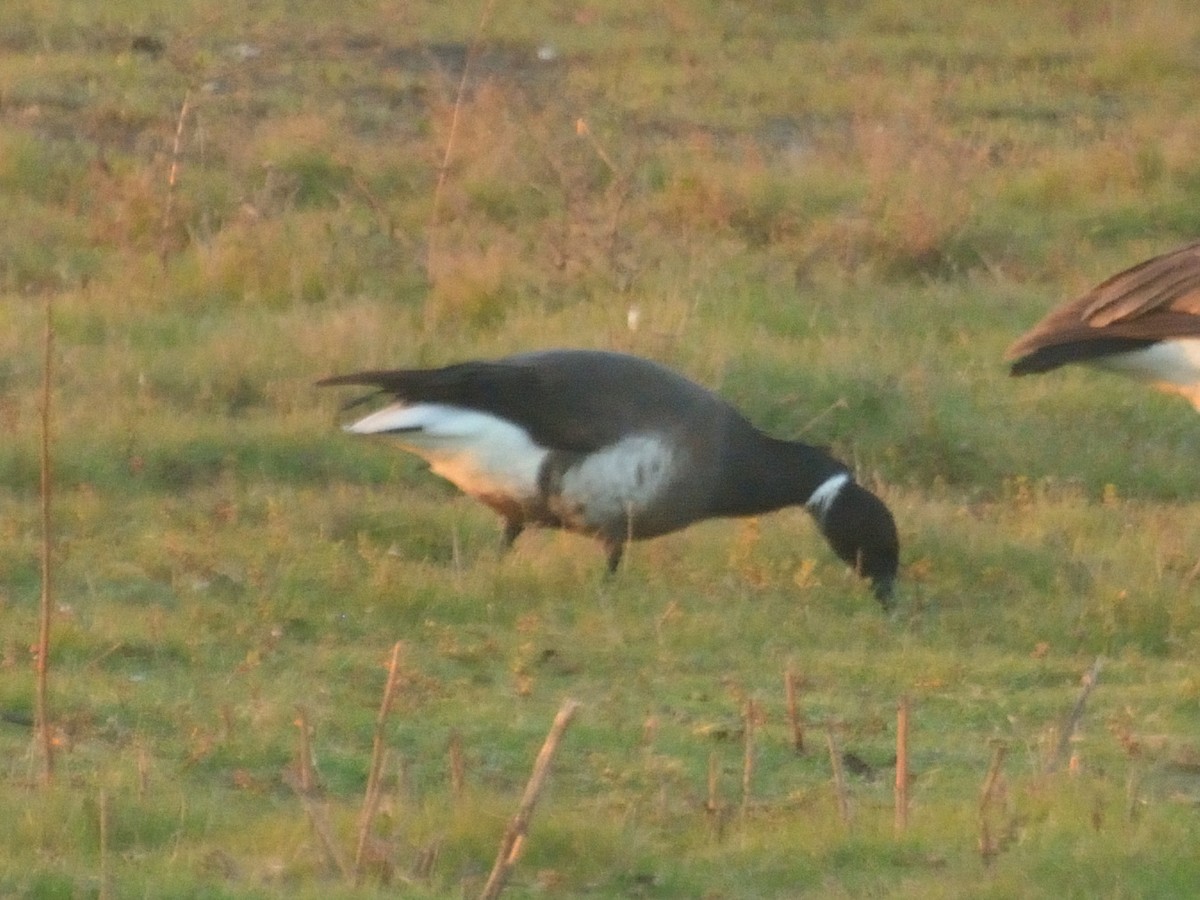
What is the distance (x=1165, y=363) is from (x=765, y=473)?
1424 mm

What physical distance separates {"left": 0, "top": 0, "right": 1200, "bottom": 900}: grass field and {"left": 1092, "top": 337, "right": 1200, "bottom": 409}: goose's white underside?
1.53 ft

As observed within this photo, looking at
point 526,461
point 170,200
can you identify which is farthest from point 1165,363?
point 170,200

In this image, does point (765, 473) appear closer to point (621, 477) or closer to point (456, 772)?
point (621, 477)

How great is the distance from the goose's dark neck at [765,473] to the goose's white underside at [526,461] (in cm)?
25

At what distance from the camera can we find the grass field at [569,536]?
4.83 m

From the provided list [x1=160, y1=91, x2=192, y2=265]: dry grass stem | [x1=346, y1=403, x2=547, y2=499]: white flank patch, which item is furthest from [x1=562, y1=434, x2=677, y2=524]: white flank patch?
[x1=160, y1=91, x2=192, y2=265]: dry grass stem

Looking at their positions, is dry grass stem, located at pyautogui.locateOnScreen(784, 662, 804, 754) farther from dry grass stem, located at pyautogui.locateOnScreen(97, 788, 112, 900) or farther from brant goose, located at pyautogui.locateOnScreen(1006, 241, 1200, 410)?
brant goose, located at pyautogui.locateOnScreen(1006, 241, 1200, 410)

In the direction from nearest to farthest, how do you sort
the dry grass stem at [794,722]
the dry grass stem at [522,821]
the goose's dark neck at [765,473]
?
the dry grass stem at [522,821]
the dry grass stem at [794,722]
the goose's dark neck at [765,473]

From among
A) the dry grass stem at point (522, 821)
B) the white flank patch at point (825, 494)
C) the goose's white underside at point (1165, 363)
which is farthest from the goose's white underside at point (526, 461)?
the dry grass stem at point (522, 821)

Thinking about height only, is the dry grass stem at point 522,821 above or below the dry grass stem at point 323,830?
above

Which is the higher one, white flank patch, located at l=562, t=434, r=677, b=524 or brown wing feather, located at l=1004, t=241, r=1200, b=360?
brown wing feather, located at l=1004, t=241, r=1200, b=360

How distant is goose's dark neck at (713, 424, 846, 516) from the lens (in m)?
7.62

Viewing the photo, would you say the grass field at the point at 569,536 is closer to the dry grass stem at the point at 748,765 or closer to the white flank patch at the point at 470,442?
the dry grass stem at the point at 748,765

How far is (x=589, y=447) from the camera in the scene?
7.38 meters
